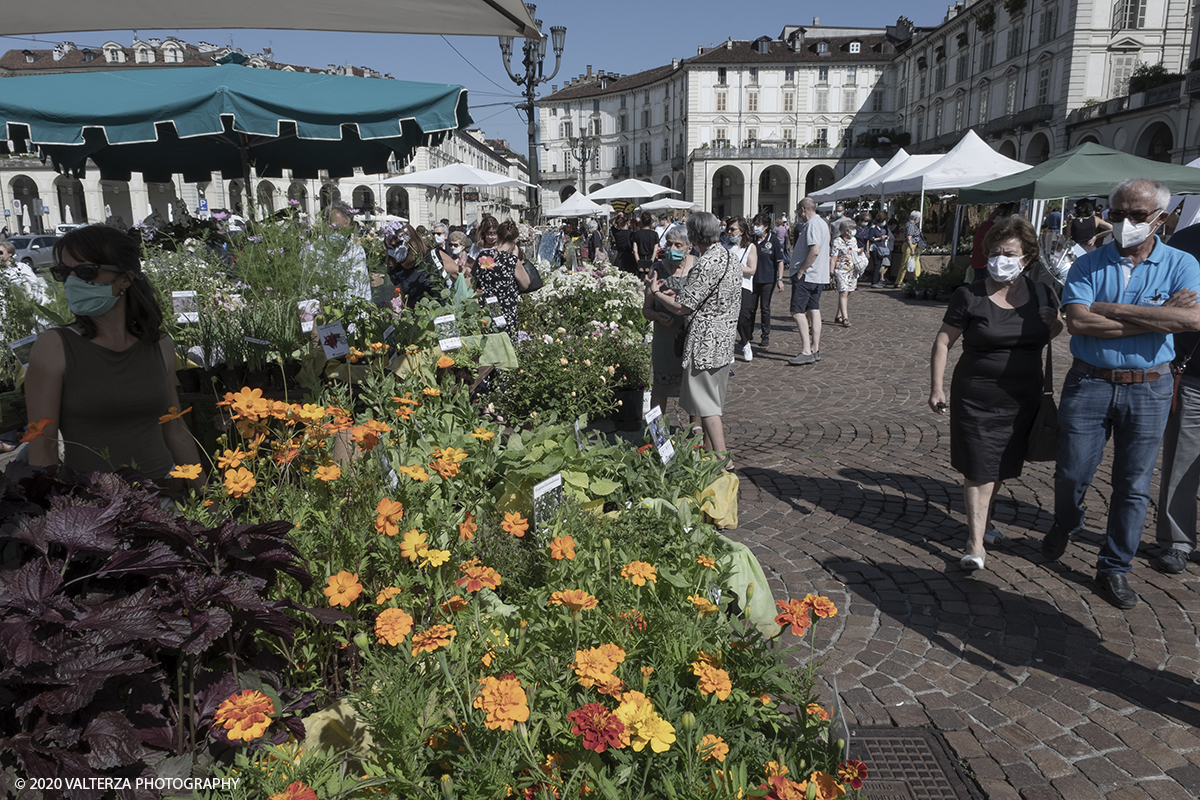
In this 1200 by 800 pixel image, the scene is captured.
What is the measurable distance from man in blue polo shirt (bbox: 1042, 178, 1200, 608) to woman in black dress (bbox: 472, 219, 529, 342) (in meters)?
4.15

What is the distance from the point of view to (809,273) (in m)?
8.85

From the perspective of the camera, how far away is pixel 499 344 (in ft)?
15.7

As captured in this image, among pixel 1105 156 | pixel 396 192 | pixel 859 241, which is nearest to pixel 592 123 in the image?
pixel 396 192

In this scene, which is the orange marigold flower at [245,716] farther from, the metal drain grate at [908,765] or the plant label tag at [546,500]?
the metal drain grate at [908,765]

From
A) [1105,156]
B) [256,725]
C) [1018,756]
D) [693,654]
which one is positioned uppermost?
[1105,156]

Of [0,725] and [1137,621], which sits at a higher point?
[0,725]

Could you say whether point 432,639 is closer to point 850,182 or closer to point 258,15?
point 258,15

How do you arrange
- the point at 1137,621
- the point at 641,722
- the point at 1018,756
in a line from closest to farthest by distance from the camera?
1. the point at 641,722
2. the point at 1018,756
3. the point at 1137,621

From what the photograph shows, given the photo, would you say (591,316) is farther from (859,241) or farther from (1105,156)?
(859,241)

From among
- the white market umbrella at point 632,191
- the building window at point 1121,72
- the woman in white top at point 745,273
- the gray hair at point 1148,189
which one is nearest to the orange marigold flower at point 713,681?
the gray hair at point 1148,189

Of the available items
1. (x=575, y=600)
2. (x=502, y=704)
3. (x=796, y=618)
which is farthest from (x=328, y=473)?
(x=796, y=618)

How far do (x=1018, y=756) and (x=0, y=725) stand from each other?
2.78m

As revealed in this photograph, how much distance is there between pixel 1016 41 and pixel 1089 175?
39.7m

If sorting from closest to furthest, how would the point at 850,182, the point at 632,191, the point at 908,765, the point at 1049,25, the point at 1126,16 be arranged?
the point at 908,765
the point at 850,182
the point at 632,191
the point at 1126,16
the point at 1049,25
